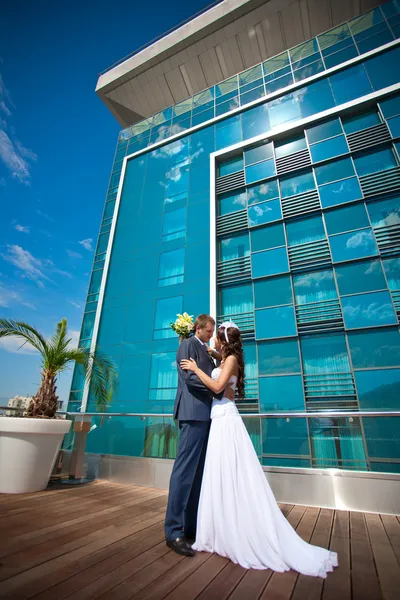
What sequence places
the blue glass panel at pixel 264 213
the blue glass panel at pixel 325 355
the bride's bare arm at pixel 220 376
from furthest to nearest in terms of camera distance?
1. the blue glass panel at pixel 264 213
2. the blue glass panel at pixel 325 355
3. the bride's bare arm at pixel 220 376

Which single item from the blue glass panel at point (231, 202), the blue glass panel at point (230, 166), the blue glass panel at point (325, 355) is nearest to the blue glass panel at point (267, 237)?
the blue glass panel at point (231, 202)

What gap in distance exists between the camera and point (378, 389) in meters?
6.81

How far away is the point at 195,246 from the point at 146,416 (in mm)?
6920

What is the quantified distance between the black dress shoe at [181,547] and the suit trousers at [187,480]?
2.3 inches

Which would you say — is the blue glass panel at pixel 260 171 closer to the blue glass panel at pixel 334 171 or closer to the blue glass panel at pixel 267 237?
the blue glass panel at pixel 334 171

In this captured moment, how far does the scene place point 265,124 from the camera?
11.1 m

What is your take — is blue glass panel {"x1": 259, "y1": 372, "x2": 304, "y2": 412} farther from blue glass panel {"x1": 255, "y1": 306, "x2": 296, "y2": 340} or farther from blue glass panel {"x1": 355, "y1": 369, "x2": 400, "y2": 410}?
blue glass panel {"x1": 355, "y1": 369, "x2": 400, "y2": 410}

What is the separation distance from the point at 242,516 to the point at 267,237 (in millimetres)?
8737

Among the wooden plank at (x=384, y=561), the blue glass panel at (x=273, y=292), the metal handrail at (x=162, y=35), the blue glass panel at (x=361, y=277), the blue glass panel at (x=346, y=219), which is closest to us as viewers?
the wooden plank at (x=384, y=561)

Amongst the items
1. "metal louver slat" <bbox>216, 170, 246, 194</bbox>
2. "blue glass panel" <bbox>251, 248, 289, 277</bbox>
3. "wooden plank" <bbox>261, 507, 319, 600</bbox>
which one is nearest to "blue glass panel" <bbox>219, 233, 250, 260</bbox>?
"blue glass panel" <bbox>251, 248, 289, 277</bbox>

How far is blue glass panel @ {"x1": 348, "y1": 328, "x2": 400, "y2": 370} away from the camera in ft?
23.0

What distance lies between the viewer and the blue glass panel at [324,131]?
9.78m

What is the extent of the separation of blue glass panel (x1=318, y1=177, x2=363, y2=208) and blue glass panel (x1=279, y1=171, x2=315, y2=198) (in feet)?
1.65

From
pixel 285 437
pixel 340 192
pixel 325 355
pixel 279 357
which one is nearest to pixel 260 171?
pixel 340 192
